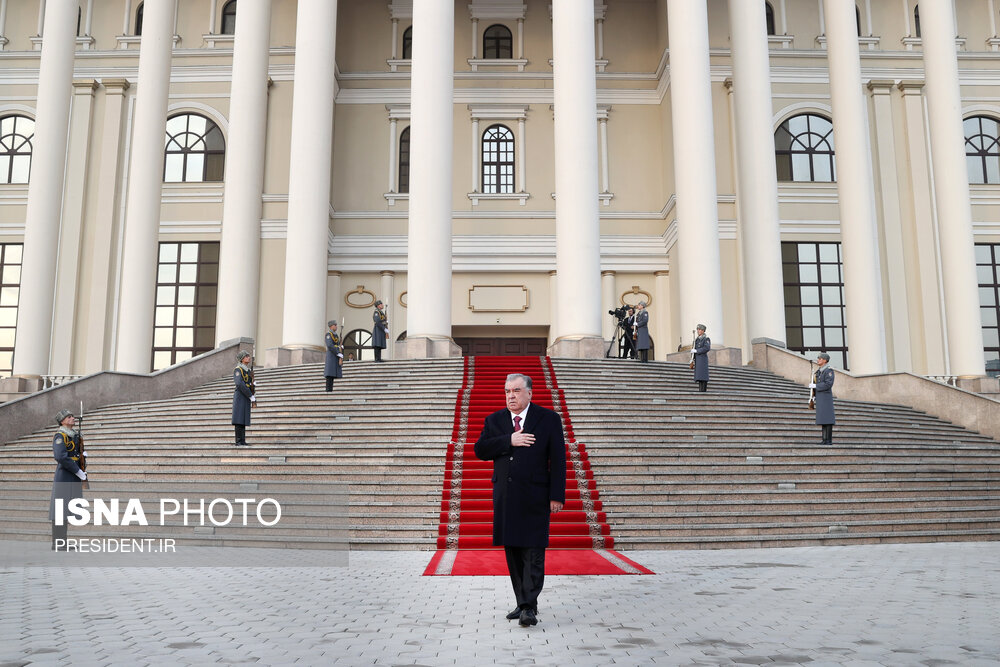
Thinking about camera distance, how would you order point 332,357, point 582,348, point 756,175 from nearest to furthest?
point 332,357 < point 582,348 < point 756,175

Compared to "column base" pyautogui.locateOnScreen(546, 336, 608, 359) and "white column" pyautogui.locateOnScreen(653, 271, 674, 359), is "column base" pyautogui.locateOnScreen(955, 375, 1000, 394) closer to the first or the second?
"white column" pyautogui.locateOnScreen(653, 271, 674, 359)

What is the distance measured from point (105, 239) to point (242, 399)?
16.8 metres

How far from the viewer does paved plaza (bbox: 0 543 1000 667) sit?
4.87m

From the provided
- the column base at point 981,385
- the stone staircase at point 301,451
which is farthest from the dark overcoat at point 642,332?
the column base at point 981,385

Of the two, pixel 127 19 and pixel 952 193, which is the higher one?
pixel 127 19

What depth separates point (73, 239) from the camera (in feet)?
90.7

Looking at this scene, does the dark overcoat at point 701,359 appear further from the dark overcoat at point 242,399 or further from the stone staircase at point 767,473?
the dark overcoat at point 242,399

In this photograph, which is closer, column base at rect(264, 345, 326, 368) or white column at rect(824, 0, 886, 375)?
column base at rect(264, 345, 326, 368)

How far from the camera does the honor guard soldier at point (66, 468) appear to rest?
9164mm

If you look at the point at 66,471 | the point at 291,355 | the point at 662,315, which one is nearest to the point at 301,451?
the point at 66,471

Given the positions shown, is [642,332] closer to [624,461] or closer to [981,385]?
[624,461]

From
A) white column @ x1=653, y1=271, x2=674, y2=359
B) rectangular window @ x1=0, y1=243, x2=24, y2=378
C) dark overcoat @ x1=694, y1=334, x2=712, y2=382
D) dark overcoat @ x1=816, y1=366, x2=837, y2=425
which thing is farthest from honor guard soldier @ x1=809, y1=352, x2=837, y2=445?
rectangular window @ x1=0, y1=243, x2=24, y2=378

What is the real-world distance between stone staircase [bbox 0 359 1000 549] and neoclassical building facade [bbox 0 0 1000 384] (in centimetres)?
769

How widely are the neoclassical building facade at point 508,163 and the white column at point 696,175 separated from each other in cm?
133
